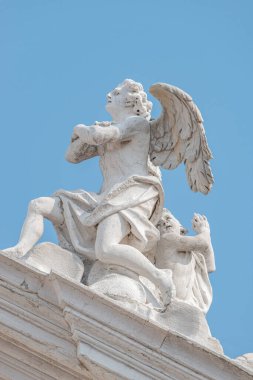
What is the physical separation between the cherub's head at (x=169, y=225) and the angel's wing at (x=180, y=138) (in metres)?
0.33

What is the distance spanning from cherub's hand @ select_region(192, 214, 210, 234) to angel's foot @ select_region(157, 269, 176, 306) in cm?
105

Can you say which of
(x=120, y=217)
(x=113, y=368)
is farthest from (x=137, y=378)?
(x=120, y=217)

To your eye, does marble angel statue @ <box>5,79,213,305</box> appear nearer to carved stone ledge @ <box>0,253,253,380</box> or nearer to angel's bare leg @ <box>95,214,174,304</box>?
angel's bare leg @ <box>95,214,174,304</box>

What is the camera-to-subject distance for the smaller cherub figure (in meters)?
11.9

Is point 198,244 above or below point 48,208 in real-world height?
above

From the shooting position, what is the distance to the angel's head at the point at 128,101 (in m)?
12.8

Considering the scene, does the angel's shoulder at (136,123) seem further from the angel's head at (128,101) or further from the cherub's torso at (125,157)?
the angel's head at (128,101)

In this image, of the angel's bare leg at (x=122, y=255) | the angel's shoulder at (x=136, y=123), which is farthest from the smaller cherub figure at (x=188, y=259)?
the angel's shoulder at (x=136, y=123)

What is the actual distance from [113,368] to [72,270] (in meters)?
1.32

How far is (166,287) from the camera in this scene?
1122 centimetres

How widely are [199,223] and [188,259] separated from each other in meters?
0.46

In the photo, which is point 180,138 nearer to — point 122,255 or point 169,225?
point 169,225

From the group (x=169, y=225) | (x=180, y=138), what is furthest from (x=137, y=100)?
(x=169, y=225)

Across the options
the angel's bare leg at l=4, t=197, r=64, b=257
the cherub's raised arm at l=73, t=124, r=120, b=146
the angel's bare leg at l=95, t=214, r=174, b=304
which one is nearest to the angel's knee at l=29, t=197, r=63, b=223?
the angel's bare leg at l=4, t=197, r=64, b=257
